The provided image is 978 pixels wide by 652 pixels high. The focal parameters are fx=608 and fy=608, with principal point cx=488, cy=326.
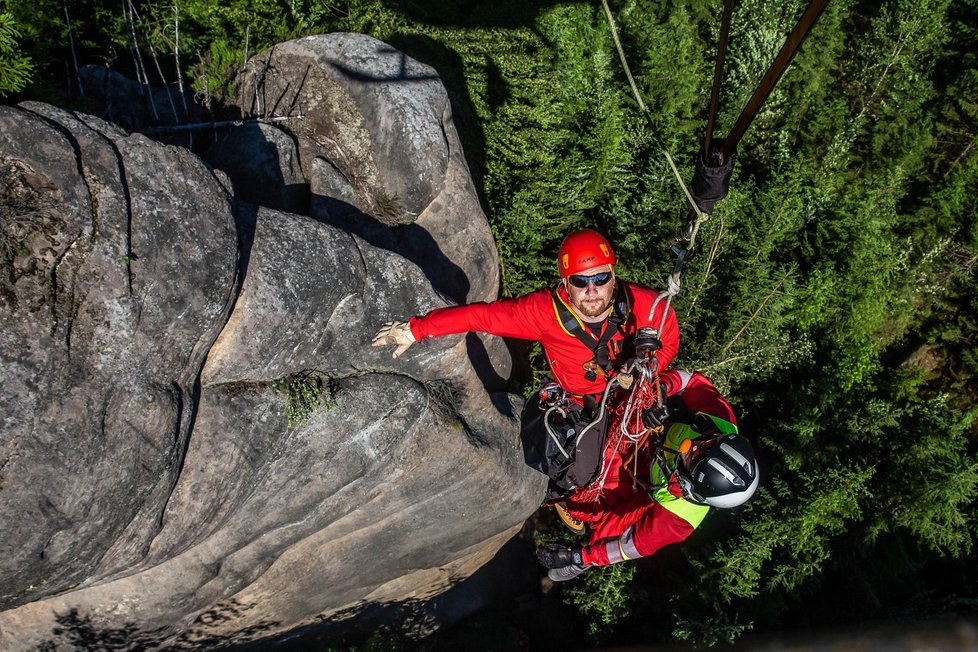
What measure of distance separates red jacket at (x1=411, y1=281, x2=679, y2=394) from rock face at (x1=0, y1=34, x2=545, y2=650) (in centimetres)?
54

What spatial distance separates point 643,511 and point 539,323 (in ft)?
8.87

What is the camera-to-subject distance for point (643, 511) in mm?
7219

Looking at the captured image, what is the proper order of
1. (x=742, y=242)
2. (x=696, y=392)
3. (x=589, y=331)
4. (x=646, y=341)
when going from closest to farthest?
(x=646, y=341) → (x=589, y=331) → (x=696, y=392) → (x=742, y=242)

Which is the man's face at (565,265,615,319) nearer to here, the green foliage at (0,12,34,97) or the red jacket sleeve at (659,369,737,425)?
the red jacket sleeve at (659,369,737,425)

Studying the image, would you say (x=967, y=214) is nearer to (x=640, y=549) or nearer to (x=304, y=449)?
(x=640, y=549)

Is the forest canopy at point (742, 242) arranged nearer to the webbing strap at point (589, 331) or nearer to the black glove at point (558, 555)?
the black glove at point (558, 555)

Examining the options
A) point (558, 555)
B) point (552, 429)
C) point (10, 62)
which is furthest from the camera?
point (558, 555)

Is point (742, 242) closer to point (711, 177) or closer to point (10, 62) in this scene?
point (711, 177)

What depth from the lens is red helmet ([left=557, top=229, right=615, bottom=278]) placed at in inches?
232

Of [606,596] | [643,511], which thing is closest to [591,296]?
[643,511]

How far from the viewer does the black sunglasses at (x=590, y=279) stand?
597 centimetres

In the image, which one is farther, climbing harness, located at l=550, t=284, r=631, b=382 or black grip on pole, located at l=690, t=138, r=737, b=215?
climbing harness, located at l=550, t=284, r=631, b=382

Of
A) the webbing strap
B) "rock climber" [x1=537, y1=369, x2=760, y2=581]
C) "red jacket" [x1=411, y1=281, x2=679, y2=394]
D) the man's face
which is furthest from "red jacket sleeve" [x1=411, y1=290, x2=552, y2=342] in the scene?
"rock climber" [x1=537, y1=369, x2=760, y2=581]

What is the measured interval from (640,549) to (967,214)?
10.5 m
